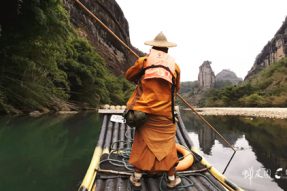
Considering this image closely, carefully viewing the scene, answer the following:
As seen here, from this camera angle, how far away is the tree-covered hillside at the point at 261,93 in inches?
1710

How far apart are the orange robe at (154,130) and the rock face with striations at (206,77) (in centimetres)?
11840

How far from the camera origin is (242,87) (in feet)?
171

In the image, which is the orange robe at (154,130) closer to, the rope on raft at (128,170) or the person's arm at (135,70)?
the person's arm at (135,70)

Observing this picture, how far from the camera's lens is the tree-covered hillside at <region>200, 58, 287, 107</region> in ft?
143

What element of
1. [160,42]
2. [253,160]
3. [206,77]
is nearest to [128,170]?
[160,42]

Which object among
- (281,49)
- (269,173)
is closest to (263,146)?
(269,173)

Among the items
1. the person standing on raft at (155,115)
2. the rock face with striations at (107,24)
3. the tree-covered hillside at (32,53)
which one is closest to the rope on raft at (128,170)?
the person standing on raft at (155,115)

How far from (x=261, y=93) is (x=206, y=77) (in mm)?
72674

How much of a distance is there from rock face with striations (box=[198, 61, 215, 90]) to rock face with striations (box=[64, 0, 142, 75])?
50.3m

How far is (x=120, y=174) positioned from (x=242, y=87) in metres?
51.6

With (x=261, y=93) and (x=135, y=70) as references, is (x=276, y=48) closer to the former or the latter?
(x=261, y=93)

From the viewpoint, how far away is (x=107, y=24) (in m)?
65.1

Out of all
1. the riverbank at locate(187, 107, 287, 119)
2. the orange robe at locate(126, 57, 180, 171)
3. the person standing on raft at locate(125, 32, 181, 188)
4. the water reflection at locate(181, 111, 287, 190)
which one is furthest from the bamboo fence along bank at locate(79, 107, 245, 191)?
the riverbank at locate(187, 107, 287, 119)

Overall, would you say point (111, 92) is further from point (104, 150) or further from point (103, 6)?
point (104, 150)
